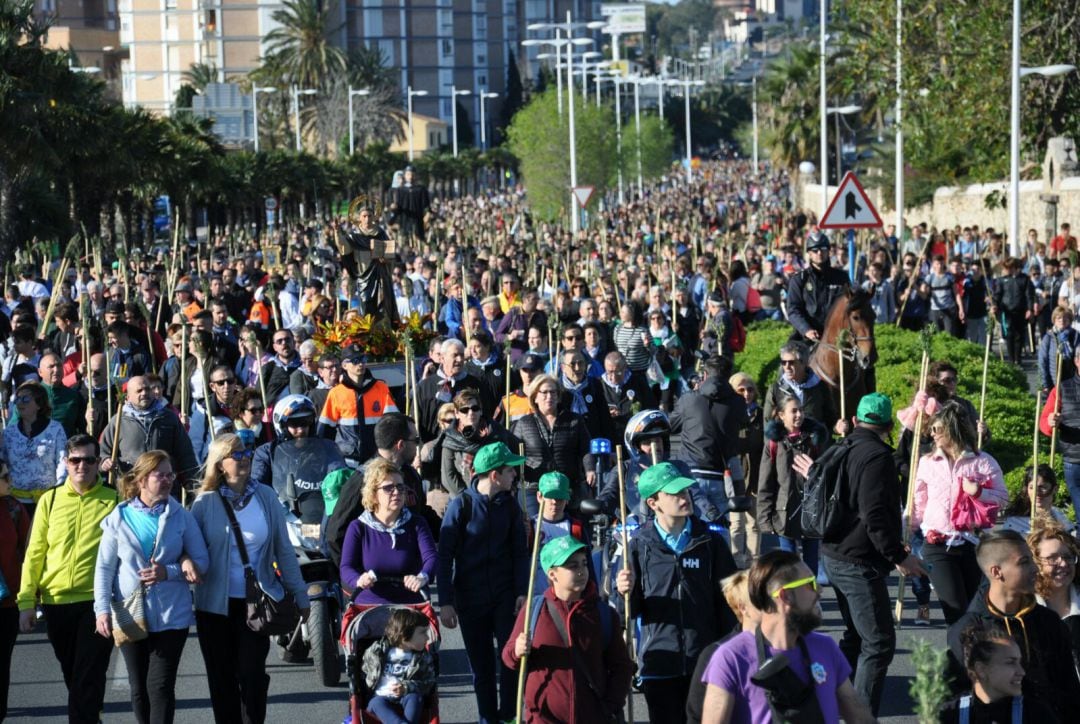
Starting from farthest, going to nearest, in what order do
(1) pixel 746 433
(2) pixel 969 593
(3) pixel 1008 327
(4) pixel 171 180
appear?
(4) pixel 171 180
(3) pixel 1008 327
(1) pixel 746 433
(2) pixel 969 593

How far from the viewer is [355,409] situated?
41.5 ft

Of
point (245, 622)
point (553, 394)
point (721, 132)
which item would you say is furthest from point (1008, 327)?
point (721, 132)

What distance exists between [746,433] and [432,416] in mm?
2424

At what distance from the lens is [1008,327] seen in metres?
23.5

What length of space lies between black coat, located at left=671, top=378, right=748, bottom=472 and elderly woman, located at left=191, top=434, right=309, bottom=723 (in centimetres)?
393

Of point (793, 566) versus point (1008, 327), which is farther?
point (1008, 327)

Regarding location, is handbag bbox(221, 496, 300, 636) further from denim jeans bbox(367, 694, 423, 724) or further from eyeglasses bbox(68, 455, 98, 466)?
denim jeans bbox(367, 694, 423, 724)

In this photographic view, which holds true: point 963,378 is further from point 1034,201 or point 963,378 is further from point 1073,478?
point 1034,201

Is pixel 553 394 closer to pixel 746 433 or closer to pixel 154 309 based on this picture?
pixel 746 433

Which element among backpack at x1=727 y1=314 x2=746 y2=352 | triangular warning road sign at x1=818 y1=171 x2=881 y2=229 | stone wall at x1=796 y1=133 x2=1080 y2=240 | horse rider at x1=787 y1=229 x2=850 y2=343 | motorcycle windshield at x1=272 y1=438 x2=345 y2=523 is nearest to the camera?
motorcycle windshield at x1=272 y1=438 x2=345 y2=523

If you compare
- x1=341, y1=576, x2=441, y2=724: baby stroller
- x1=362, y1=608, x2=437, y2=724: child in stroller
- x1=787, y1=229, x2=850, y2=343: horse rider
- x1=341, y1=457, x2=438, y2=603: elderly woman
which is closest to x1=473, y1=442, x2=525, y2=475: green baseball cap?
x1=341, y1=457, x2=438, y2=603: elderly woman

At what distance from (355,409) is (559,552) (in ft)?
19.4

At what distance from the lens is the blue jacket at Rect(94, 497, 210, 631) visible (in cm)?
812

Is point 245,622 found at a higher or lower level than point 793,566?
lower
